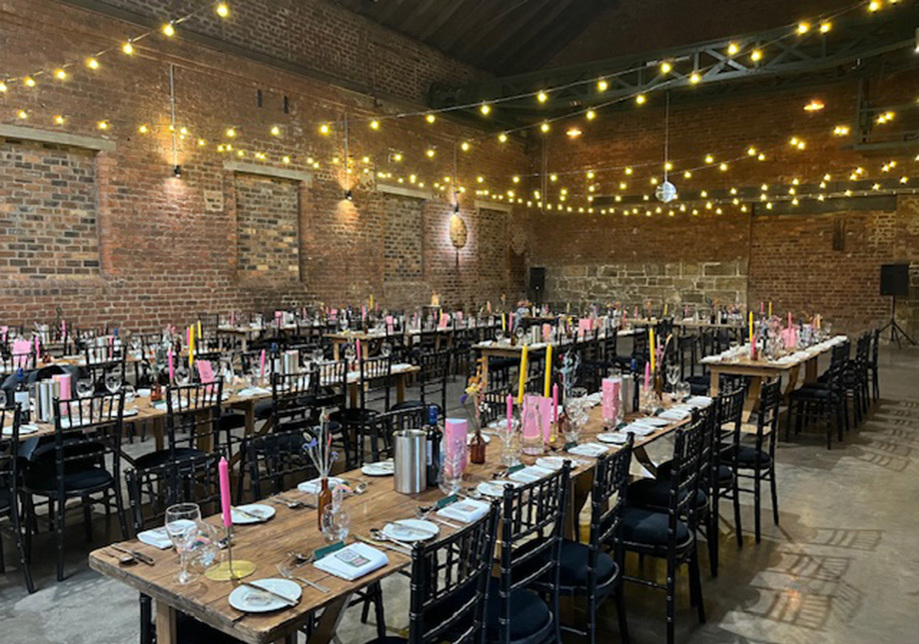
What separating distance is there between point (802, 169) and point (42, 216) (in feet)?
44.8

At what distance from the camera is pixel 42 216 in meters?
8.36

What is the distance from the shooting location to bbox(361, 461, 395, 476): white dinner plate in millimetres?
3023

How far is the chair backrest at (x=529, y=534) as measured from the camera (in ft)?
7.23

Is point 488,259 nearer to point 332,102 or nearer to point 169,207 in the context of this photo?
point 332,102

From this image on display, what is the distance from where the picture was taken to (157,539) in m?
2.26

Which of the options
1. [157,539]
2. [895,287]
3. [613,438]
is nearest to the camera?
[157,539]

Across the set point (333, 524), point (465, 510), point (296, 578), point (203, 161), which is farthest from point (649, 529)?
point (203, 161)

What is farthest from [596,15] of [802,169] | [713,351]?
[713,351]

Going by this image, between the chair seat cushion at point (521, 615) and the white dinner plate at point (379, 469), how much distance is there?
0.73 metres

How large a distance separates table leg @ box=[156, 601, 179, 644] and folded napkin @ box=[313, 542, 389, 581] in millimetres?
441

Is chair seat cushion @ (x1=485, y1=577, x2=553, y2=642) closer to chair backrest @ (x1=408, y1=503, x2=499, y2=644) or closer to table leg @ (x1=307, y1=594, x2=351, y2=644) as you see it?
chair backrest @ (x1=408, y1=503, x2=499, y2=644)

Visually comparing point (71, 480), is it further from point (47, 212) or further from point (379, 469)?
point (47, 212)

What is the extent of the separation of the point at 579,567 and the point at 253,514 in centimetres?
133

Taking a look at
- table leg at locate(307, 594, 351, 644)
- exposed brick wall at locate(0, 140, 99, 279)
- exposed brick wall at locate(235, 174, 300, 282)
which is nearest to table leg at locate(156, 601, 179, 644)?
table leg at locate(307, 594, 351, 644)
